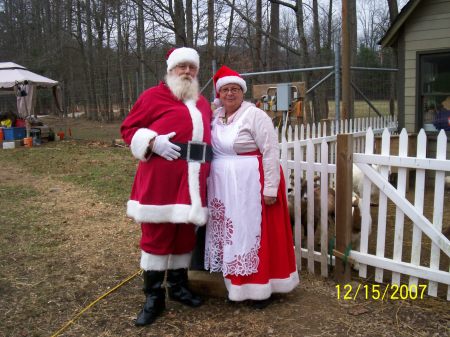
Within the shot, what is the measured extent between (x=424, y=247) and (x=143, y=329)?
8.98 feet

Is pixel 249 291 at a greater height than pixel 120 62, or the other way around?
pixel 120 62

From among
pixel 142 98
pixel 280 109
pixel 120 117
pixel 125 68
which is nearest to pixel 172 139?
pixel 142 98

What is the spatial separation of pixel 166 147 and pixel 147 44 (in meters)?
16.8

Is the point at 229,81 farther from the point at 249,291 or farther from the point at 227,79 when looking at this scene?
the point at 249,291

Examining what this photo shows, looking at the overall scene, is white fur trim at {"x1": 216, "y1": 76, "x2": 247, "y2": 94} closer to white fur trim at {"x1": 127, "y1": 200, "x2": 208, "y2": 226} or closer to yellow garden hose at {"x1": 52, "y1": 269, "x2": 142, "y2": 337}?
white fur trim at {"x1": 127, "y1": 200, "x2": 208, "y2": 226}

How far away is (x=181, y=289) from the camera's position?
3160mm

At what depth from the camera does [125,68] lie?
2069 centimetres

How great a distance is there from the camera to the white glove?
2.67 meters

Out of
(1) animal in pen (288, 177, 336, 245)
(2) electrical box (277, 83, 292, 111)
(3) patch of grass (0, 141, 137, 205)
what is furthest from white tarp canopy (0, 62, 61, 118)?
(1) animal in pen (288, 177, 336, 245)

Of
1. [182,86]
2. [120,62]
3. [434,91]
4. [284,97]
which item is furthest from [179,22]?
[182,86]

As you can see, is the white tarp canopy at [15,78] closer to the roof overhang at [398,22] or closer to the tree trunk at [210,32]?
the tree trunk at [210,32]

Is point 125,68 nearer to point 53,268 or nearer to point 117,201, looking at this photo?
point 117,201

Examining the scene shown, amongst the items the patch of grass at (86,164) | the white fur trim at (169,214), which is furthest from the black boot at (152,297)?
the patch of grass at (86,164)

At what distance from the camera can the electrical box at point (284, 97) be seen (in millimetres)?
7023
